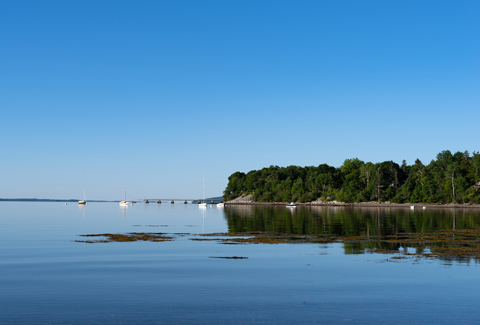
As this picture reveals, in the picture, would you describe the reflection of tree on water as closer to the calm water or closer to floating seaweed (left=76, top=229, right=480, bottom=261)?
floating seaweed (left=76, top=229, right=480, bottom=261)

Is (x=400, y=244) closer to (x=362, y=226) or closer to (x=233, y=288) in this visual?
(x=233, y=288)

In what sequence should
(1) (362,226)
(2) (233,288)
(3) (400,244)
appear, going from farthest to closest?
1. (1) (362,226)
2. (3) (400,244)
3. (2) (233,288)

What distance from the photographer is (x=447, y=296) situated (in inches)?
917

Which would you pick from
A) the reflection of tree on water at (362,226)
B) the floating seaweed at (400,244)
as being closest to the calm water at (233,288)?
the floating seaweed at (400,244)

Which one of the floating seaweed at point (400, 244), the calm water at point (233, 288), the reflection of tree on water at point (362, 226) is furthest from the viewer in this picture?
the reflection of tree on water at point (362, 226)

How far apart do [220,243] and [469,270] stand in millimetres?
28802

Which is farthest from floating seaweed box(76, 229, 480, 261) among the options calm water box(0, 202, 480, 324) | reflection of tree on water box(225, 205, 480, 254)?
calm water box(0, 202, 480, 324)

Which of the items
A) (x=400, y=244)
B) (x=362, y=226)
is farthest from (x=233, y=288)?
(x=362, y=226)

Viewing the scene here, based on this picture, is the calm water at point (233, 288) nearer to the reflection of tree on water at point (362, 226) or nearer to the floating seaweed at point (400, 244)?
the floating seaweed at point (400, 244)

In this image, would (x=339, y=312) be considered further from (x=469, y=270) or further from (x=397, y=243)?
(x=397, y=243)

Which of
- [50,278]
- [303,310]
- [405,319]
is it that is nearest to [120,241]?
[50,278]

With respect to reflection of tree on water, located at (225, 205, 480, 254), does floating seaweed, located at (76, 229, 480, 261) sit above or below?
above

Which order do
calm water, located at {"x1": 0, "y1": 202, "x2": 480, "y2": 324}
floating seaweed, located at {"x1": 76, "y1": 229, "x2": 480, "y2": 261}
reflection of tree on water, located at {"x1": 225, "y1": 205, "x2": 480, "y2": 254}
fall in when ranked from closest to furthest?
calm water, located at {"x1": 0, "y1": 202, "x2": 480, "y2": 324}, floating seaweed, located at {"x1": 76, "y1": 229, "x2": 480, "y2": 261}, reflection of tree on water, located at {"x1": 225, "y1": 205, "x2": 480, "y2": 254}

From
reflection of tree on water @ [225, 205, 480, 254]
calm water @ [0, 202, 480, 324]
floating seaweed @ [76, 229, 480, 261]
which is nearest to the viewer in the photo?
calm water @ [0, 202, 480, 324]
